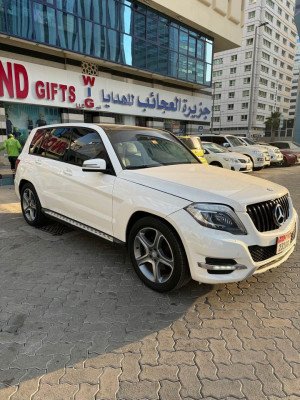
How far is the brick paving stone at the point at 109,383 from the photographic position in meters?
1.88

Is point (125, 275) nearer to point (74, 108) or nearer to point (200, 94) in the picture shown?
point (74, 108)

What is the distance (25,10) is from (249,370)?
1677 cm

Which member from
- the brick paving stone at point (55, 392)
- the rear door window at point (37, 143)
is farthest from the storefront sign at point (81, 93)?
the brick paving stone at point (55, 392)

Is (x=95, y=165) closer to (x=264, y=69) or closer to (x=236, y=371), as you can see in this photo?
(x=236, y=371)

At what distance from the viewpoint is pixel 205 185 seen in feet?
9.64

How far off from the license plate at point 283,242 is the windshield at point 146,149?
1.66m

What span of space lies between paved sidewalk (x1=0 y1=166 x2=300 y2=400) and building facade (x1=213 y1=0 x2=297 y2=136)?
61.5 m

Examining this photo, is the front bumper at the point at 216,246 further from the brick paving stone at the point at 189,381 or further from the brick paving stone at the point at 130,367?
the brick paving stone at the point at 130,367

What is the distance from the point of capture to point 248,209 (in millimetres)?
2697

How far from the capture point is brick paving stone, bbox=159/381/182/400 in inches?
73.8

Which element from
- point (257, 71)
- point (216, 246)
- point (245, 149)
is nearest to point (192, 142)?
point (245, 149)

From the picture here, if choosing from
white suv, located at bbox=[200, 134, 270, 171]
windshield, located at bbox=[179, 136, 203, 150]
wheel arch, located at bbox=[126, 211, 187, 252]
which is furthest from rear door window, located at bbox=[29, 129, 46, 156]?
white suv, located at bbox=[200, 134, 270, 171]

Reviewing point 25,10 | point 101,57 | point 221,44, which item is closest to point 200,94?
point 221,44

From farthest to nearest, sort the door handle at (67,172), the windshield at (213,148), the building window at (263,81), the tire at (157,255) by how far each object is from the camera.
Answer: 1. the building window at (263,81)
2. the windshield at (213,148)
3. the door handle at (67,172)
4. the tire at (157,255)
